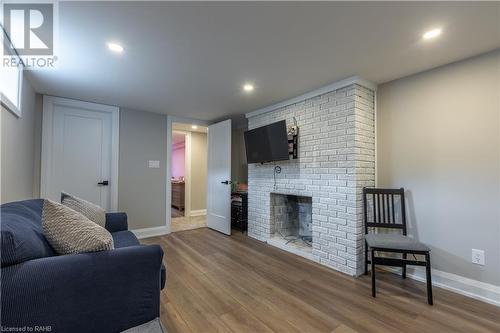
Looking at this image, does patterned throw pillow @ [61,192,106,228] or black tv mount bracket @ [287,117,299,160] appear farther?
black tv mount bracket @ [287,117,299,160]

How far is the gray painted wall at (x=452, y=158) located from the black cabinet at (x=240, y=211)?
8.22 ft

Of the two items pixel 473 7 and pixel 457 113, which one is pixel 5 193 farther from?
pixel 457 113

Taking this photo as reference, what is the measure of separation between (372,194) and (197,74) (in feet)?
7.80

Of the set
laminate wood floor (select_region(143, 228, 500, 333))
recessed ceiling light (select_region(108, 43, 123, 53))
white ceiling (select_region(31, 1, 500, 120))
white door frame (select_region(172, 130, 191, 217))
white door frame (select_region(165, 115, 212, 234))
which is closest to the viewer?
white ceiling (select_region(31, 1, 500, 120))

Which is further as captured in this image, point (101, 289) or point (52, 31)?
point (52, 31)

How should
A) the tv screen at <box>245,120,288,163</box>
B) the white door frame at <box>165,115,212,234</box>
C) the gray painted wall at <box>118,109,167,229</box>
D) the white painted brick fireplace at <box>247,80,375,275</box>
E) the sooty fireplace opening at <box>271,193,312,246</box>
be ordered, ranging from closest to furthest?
the white painted brick fireplace at <box>247,80,375,275</box> → the tv screen at <box>245,120,288,163</box> → the sooty fireplace opening at <box>271,193,312,246</box> → the gray painted wall at <box>118,109,167,229</box> → the white door frame at <box>165,115,212,234</box>

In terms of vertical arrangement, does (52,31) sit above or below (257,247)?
above

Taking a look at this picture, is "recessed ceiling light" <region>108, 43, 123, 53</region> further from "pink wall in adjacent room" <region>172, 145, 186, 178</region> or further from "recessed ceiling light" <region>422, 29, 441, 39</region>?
"pink wall in adjacent room" <region>172, 145, 186, 178</region>

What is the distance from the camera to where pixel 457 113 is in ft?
7.19

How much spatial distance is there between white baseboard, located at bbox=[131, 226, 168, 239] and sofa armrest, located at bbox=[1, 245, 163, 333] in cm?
292

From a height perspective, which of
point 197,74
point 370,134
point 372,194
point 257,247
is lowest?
point 257,247

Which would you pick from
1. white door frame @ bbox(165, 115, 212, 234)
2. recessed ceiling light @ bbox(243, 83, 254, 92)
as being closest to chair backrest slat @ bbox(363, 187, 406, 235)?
recessed ceiling light @ bbox(243, 83, 254, 92)

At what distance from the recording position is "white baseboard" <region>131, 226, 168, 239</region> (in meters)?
3.87

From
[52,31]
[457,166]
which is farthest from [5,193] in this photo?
[457,166]
